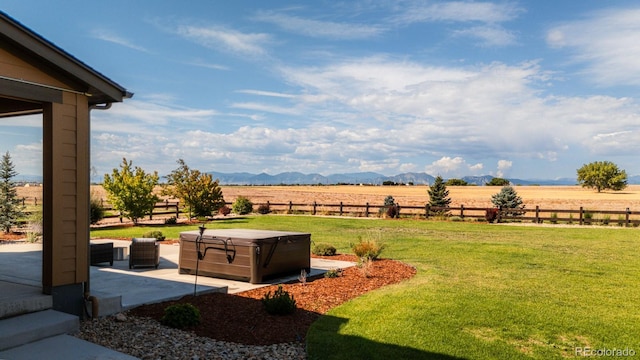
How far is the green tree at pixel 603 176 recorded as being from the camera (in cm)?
7000

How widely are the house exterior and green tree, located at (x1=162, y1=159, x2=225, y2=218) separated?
62.1 feet

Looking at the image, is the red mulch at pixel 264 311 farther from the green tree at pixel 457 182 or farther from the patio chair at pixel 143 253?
the green tree at pixel 457 182

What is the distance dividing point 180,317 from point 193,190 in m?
19.3

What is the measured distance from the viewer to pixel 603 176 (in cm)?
7062

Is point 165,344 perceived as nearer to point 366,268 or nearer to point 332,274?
point 332,274

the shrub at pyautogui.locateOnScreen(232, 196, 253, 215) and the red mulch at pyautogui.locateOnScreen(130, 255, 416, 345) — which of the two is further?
the shrub at pyautogui.locateOnScreen(232, 196, 253, 215)

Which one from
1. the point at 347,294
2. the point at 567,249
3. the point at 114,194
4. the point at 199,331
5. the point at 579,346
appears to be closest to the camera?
the point at 579,346

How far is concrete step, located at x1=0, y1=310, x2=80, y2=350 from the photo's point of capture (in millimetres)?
4707

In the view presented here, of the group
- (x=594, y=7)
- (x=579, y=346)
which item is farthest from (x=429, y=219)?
(x=579, y=346)

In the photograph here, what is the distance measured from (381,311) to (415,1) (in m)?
11.6

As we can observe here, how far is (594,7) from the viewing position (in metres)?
14.9

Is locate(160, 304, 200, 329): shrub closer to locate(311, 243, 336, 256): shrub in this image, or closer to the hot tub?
the hot tub

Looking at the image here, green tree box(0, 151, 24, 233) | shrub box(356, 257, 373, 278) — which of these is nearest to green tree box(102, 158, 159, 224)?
green tree box(0, 151, 24, 233)

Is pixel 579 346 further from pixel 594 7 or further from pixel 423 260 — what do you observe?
pixel 594 7
